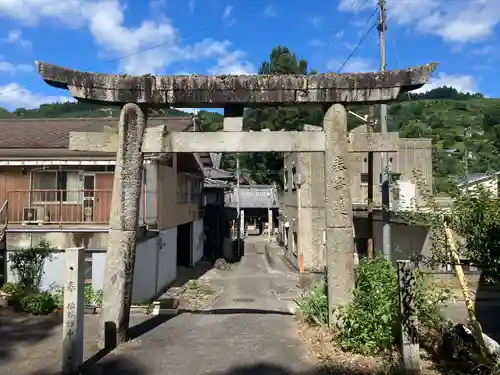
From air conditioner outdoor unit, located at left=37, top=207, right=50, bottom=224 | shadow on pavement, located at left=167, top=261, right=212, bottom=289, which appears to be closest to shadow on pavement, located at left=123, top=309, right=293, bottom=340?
air conditioner outdoor unit, located at left=37, top=207, right=50, bottom=224

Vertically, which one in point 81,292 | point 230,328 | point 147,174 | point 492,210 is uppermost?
point 147,174

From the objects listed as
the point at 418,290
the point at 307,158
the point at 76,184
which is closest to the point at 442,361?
the point at 418,290

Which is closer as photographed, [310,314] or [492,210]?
[492,210]

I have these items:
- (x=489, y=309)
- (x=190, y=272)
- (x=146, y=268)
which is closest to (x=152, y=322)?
(x=146, y=268)

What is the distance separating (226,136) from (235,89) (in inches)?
37.4

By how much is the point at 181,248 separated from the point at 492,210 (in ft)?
79.7

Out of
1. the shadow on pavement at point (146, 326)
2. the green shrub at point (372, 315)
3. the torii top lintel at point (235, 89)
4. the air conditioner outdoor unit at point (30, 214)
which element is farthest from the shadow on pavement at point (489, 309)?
the air conditioner outdoor unit at point (30, 214)

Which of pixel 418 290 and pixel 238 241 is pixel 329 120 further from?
pixel 238 241

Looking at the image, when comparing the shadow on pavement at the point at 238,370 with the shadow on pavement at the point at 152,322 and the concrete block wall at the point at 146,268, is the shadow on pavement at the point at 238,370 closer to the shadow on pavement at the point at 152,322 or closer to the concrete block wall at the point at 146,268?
the shadow on pavement at the point at 152,322

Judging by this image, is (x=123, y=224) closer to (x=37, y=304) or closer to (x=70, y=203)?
(x=37, y=304)

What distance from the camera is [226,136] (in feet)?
31.2

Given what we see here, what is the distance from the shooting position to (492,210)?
6234mm

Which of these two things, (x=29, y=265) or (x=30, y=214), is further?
(x=30, y=214)

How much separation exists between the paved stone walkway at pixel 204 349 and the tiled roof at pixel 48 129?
27.3ft
